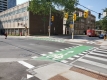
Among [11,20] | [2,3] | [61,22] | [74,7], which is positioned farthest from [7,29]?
[2,3]

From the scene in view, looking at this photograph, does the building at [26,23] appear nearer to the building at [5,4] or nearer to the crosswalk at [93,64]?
the crosswalk at [93,64]

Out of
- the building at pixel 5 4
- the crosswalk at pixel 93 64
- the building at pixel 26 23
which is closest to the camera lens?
the crosswalk at pixel 93 64

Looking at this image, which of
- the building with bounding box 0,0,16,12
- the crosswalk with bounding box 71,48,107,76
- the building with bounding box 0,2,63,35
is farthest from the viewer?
the building with bounding box 0,0,16,12

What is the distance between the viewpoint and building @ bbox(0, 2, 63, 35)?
2270 inches

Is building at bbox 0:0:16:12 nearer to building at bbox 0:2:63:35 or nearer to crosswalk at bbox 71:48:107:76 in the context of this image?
building at bbox 0:2:63:35

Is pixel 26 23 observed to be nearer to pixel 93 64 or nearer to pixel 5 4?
pixel 93 64

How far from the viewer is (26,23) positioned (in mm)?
58500

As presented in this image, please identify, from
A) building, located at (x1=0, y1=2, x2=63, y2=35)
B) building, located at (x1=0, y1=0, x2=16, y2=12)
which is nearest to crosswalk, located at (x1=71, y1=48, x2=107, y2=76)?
building, located at (x1=0, y1=2, x2=63, y2=35)

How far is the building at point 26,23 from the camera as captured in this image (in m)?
57.7

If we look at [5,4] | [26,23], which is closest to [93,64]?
[26,23]

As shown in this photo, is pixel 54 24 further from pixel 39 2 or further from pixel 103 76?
pixel 103 76

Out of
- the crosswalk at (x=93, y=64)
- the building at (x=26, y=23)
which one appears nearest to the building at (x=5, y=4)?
the building at (x=26, y=23)

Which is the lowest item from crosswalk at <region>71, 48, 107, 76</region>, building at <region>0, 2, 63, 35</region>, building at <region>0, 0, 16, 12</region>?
crosswalk at <region>71, 48, 107, 76</region>

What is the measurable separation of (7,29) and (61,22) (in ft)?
94.8
